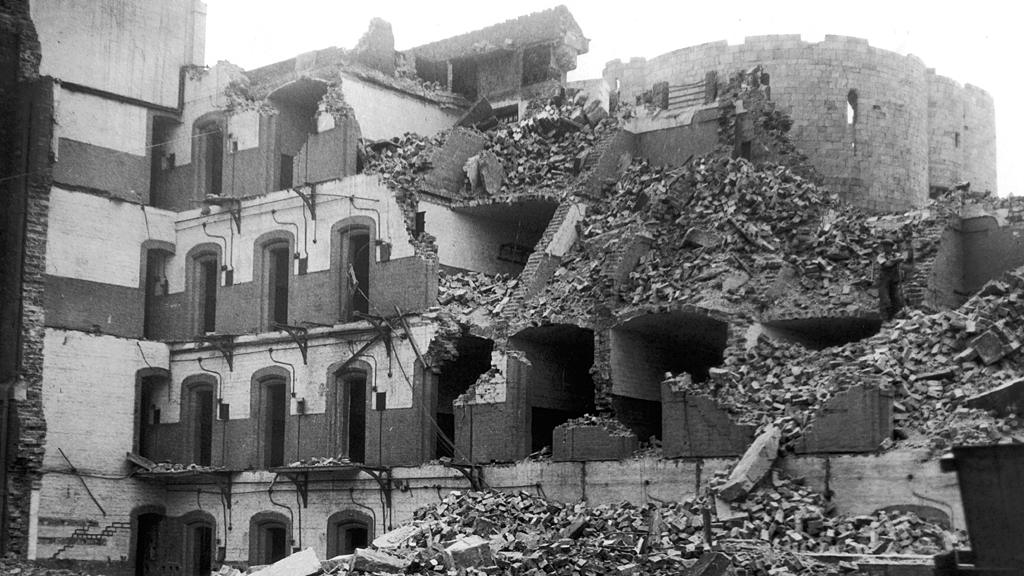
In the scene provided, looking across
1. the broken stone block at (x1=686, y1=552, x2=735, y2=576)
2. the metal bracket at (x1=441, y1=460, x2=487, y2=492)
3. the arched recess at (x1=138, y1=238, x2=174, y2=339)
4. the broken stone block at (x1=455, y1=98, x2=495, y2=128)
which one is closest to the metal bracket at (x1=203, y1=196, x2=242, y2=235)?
the arched recess at (x1=138, y1=238, x2=174, y2=339)

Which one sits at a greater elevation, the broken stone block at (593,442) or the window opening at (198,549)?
the broken stone block at (593,442)

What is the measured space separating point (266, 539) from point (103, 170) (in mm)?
9441

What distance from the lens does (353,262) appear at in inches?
1275

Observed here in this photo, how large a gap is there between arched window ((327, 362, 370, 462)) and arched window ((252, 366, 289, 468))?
4.95 feet

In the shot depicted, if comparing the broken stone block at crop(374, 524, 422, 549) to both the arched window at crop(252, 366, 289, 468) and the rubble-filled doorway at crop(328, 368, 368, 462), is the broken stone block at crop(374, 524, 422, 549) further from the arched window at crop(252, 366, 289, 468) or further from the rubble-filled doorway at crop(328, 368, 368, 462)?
the arched window at crop(252, 366, 289, 468)

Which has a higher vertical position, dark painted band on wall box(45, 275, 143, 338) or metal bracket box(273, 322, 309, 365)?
dark painted band on wall box(45, 275, 143, 338)

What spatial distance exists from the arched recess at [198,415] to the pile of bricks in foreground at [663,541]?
11210 millimetres

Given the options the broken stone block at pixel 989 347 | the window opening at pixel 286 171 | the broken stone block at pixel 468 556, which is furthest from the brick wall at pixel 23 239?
the broken stone block at pixel 989 347

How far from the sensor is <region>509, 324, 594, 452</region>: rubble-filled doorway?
28594 mm

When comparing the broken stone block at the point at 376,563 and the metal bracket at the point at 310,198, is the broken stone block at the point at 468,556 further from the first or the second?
the metal bracket at the point at 310,198

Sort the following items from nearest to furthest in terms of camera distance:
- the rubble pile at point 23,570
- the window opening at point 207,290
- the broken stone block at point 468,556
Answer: the broken stone block at point 468,556 < the rubble pile at point 23,570 < the window opening at point 207,290

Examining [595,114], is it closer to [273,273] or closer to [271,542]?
[273,273]

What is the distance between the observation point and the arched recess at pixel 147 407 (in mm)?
34062

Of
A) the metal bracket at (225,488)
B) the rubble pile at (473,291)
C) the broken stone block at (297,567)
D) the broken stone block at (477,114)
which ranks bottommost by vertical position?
the broken stone block at (297,567)
